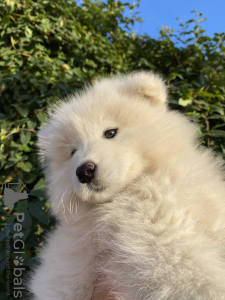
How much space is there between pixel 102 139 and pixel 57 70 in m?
2.02

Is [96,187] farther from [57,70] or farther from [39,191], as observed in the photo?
[57,70]

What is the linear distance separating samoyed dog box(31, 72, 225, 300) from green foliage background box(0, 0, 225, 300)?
2.80ft

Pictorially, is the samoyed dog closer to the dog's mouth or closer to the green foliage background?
the dog's mouth

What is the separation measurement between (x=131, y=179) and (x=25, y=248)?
4.76 feet

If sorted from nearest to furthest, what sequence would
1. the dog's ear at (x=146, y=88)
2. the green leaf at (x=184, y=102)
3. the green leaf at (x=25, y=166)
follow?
the dog's ear at (x=146, y=88)
the green leaf at (x=25, y=166)
the green leaf at (x=184, y=102)

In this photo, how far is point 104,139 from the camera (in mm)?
1332

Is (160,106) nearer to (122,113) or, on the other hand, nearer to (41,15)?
(122,113)

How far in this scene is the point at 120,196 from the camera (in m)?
1.22

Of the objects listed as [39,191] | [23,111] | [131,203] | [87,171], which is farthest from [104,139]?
[23,111]

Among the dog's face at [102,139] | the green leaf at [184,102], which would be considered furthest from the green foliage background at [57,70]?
the dog's face at [102,139]

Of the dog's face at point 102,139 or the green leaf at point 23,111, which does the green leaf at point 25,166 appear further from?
the dog's face at point 102,139

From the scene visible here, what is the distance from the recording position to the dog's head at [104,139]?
1.21m

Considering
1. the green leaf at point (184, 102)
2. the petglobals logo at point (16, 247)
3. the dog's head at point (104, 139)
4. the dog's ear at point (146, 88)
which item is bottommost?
the petglobals logo at point (16, 247)

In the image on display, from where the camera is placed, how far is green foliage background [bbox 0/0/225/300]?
2385mm
